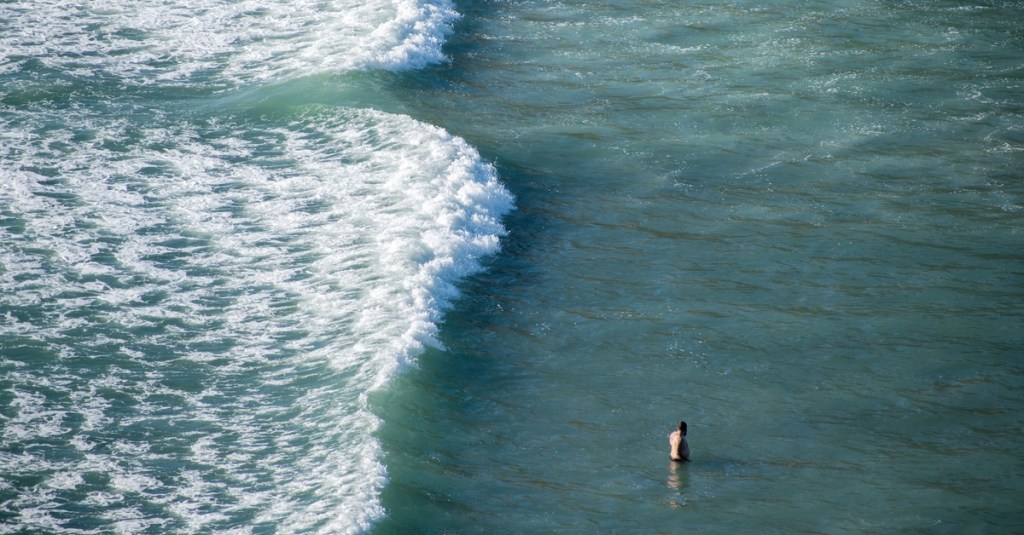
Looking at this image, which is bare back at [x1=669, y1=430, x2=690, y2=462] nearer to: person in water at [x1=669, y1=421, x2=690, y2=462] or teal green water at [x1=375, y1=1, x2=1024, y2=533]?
person in water at [x1=669, y1=421, x2=690, y2=462]

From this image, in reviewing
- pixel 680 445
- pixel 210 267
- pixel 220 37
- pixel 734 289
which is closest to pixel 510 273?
pixel 734 289

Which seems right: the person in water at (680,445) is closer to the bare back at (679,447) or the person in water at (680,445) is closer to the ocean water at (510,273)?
the bare back at (679,447)

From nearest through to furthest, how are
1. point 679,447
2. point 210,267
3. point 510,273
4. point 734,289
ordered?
point 679,447 → point 734,289 → point 210,267 → point 510,273

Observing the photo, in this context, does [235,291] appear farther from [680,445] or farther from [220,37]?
[220,37]

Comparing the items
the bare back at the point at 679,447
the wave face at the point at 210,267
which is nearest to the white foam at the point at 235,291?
the wave face at the point at 210,267

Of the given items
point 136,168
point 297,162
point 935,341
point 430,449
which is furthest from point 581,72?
point 430,449

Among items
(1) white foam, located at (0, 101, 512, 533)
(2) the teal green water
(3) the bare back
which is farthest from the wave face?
(3) the bare back
